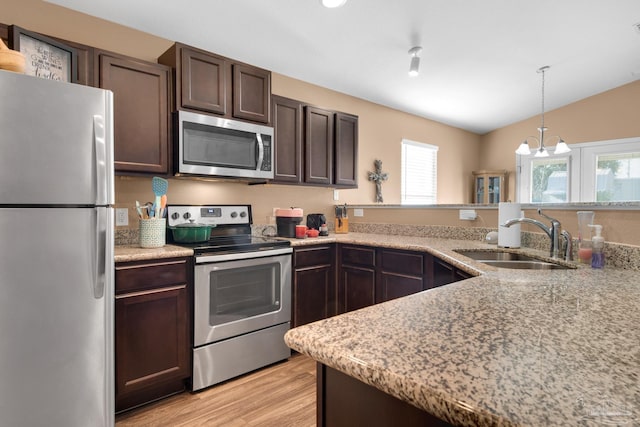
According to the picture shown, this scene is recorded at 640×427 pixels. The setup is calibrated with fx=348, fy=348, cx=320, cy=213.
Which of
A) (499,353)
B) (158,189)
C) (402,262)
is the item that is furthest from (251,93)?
(499,353)

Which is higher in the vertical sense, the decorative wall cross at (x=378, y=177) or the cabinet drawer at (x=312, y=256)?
the decorative wall cross at (x=378, y=177)

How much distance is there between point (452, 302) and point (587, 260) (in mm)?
1227

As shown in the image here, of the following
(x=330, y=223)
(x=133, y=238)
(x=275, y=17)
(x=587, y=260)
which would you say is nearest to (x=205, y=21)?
(x=275, y=17)

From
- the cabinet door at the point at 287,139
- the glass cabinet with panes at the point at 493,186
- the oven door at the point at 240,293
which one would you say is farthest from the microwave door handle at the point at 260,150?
the glass cabinet with panes at the point at 493,186

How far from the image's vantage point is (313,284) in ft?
9.45

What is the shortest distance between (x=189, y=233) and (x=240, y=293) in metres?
0.55

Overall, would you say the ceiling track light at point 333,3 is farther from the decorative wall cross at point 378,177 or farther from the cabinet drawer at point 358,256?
the decorative wall cross at point 378,177

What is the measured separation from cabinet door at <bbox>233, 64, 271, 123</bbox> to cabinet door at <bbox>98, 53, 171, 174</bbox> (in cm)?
48

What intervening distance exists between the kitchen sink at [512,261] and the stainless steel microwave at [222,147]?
162 centimetres

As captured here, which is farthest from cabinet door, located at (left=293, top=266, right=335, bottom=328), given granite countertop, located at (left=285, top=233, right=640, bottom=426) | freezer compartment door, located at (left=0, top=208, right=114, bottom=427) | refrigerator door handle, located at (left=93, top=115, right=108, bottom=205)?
granite countertop, located at (left=285, top=233, right=640, bottom=426)

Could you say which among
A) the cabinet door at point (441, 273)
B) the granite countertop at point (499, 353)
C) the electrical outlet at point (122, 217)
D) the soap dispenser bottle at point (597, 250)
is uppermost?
the electrical outlet at point (122, 217)

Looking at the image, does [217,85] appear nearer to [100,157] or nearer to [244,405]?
[100,157]

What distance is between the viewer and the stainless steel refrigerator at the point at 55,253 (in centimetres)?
138

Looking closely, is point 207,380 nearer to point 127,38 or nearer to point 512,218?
point 512,218
